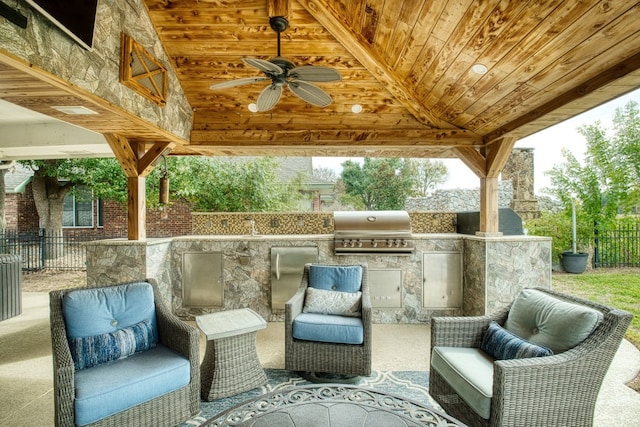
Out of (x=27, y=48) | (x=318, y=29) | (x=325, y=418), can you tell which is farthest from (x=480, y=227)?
(x=27, y=48)

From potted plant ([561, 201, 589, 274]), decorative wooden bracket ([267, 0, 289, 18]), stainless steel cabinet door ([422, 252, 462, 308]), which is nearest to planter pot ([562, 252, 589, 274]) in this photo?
potted plant ([561, 201, 589, 274])

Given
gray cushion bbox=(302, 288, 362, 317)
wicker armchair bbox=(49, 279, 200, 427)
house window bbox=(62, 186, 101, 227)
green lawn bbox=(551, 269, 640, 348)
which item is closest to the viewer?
wicker armchair bbox=(49, 279, 200, 427)

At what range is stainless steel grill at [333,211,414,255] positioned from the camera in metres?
4.38

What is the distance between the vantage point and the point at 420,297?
14.6ft

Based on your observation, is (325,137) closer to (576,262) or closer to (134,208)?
(134,208)

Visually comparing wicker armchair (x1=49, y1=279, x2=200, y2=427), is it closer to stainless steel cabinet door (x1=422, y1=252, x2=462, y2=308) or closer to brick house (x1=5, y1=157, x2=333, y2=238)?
stainless steel cabinet door (x1=422, y1=252, x2=462, y2=308)

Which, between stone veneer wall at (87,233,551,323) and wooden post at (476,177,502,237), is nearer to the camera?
stone veneer wall at (87,233,551,323)

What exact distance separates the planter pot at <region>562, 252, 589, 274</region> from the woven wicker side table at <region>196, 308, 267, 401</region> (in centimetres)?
753

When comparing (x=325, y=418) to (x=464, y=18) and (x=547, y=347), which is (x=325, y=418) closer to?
(x=547, y=347)

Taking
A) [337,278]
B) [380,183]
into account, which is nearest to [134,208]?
[337,278]

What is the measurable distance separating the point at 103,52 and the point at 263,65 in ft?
4.42

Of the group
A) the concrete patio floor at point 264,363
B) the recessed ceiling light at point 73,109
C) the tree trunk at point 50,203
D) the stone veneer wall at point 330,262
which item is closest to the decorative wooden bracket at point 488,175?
the stone veneer wall at point 330,262

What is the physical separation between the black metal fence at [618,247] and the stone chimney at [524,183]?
4.67ft

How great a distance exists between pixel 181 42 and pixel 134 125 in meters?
1.15
